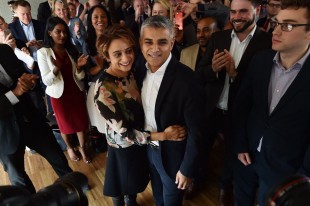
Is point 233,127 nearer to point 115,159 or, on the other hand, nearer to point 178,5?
point 115,159

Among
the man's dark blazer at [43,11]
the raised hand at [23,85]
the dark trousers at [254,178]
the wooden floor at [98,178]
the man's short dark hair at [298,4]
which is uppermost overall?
the man's dark blazer at [43,11]

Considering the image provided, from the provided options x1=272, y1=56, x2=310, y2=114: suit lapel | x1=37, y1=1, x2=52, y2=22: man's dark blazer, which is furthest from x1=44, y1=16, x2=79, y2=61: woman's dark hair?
x1=37, y1=1, x2=52, y2=22: man's dark blazer

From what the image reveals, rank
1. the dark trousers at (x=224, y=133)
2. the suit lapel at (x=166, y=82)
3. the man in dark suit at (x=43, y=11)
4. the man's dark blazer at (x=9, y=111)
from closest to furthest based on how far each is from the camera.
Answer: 1. the suit lapel at (x=166, y=82)
2. the man's dark blazer at (x=9, y=111)
3. the dark trousers at (x=224, y=133)
4. the man in dark suit at (x=43, y=11)

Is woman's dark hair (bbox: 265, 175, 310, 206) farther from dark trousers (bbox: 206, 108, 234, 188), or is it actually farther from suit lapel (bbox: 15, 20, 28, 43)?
suit lapel (bbox: 15, 20, 28, 43)

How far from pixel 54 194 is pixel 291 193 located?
1.93ft

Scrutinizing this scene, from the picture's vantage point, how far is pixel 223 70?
1.70 m

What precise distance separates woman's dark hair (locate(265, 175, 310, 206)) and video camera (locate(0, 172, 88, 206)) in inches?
20.0

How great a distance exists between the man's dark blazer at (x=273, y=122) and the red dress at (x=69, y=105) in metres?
1.43

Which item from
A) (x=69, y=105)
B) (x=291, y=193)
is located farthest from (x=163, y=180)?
(x=69, y=105)

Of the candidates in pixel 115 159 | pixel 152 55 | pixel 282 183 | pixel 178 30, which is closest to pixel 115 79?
pixel 152 55

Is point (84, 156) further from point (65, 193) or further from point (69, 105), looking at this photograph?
point (65, 193)

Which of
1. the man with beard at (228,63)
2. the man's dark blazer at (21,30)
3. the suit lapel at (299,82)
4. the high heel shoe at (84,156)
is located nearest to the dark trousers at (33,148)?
the high heel shoe at (84,156)

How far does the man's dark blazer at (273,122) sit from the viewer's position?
3.55 feet

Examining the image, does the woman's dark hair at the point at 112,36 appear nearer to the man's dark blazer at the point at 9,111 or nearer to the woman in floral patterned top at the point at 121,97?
the woman in floral patterned top at the point at 121,97
